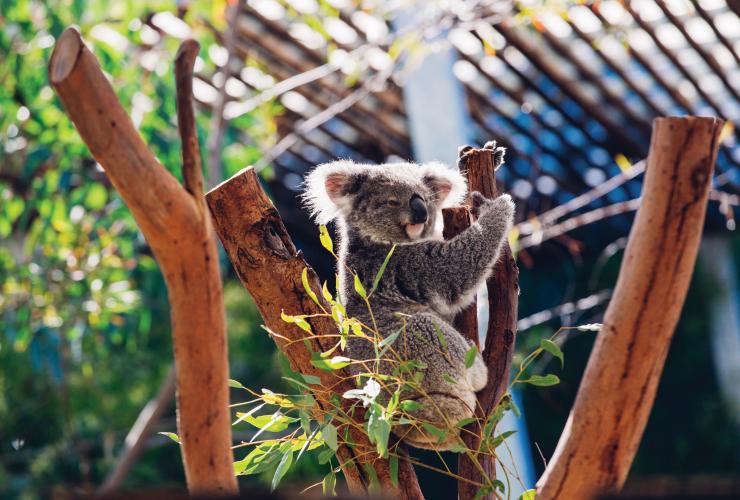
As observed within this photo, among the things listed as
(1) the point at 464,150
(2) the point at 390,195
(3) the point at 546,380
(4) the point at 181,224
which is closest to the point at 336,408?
(3) the point at 546,380

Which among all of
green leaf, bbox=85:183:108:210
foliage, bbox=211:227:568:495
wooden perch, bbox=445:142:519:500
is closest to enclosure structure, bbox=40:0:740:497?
foliage, bbox=211:227:568:495

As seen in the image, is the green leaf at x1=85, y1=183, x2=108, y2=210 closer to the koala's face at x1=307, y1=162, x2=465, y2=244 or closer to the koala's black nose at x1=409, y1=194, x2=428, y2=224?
the koala's face at x1=307, y1=162, x2=465, y2=244

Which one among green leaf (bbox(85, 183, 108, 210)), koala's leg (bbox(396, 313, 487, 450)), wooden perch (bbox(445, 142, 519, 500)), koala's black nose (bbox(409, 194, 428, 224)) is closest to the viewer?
wooden perch (bbox(445, 142, 519, 500))

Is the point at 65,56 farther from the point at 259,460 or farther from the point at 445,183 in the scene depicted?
the point at 445,183

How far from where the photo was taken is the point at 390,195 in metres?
2.60

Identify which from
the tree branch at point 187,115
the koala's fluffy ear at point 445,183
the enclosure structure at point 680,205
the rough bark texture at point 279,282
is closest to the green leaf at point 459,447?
the rough bark texture at point 279,282

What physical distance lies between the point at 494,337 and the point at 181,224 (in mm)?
1106

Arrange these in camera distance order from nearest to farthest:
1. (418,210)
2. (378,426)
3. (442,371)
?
(378,426) → (442,371) → (418,210)

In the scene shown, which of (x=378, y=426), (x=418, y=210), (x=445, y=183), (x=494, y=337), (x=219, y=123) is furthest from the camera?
(x=219, y=123)

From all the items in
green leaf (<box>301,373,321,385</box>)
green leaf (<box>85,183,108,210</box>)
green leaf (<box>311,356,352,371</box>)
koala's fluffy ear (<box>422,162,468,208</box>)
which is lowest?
green leaf (<box>301,373,321,385</box>)

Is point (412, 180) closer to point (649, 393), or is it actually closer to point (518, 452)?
point (649, 393)

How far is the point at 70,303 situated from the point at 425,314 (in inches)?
89.9

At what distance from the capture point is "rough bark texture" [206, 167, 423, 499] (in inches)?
66.5

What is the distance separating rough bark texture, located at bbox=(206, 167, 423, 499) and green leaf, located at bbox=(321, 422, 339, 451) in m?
0.11
